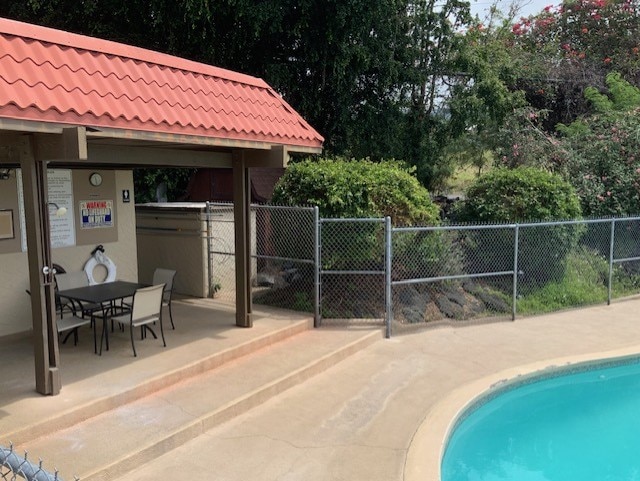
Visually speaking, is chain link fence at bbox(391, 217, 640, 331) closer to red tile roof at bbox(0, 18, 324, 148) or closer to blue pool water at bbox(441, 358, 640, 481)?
blue pool water at bbox(441, 358, 640, 481)

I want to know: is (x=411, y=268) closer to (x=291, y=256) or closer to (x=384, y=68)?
(x=291, y=256)

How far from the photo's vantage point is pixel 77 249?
788 centimetres

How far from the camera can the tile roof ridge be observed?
4512 millimetres

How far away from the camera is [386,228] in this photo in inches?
299

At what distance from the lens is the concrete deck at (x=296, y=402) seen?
4164 mm

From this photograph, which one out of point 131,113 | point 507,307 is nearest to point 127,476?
point 131,113

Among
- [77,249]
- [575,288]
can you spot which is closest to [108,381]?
[77,249]

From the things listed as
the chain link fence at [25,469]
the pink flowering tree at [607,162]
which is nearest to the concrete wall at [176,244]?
the chain link fence at [25,469]

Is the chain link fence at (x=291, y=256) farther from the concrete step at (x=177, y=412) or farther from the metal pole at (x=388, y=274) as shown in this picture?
the concrete step at (x=177, y=412)

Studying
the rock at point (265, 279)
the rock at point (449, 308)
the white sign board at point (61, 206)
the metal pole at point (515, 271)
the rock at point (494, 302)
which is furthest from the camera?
the rock at point (265, 279)

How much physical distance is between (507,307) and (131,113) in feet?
23.0

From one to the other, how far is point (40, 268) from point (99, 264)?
141 inches

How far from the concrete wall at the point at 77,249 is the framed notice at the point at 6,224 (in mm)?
57

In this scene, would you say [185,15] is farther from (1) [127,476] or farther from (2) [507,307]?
(1) [127,476]
